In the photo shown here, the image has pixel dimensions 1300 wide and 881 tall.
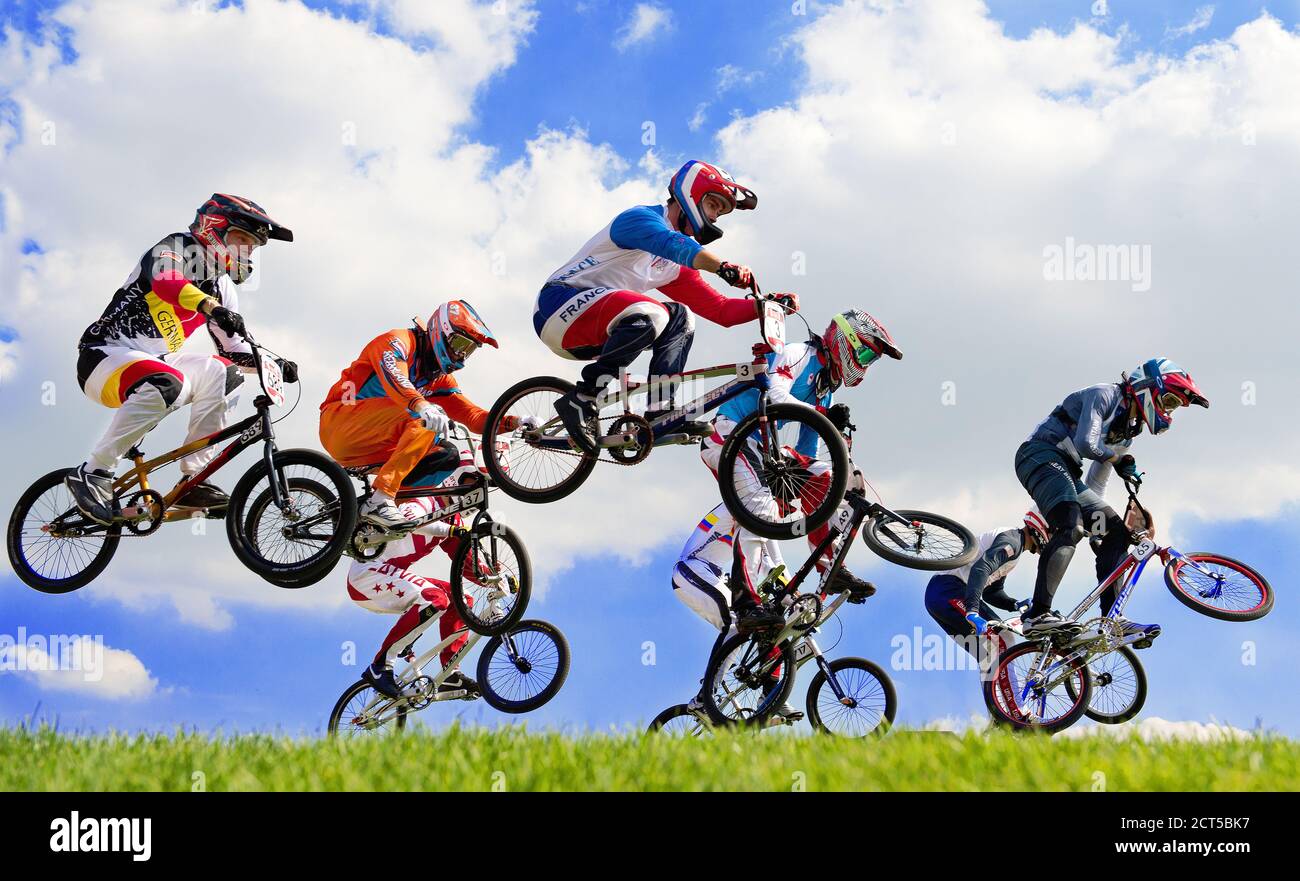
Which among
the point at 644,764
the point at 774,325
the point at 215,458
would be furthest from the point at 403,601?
the point at 644,764

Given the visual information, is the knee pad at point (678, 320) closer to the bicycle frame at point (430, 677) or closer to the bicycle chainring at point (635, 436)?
the bicycle chainring at point (635, 436)

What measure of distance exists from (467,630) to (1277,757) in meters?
6.39

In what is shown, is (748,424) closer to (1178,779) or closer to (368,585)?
(1178,779)

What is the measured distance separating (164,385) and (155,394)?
0.10 m

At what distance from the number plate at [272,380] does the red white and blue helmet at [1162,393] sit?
7.02 m

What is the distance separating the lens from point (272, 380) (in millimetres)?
8305

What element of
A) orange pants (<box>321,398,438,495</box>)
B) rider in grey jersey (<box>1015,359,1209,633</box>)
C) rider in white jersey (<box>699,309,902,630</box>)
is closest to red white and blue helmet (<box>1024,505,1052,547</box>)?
rider in grey jersey (<box>1015,359,1209,633</box>)

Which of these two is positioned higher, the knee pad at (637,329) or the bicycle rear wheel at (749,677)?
the knee pad at (637,329)

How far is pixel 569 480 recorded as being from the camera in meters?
8.12

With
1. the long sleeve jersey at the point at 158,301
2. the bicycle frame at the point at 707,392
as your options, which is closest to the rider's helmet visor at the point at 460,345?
the long sleeve jersey at the point at 158,301

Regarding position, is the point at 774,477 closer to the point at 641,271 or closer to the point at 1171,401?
the point at 641,271

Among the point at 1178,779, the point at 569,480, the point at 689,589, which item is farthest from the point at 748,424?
the point at 1178,779

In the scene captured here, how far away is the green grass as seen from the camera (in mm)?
5352

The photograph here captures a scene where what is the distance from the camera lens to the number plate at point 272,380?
825 cm
